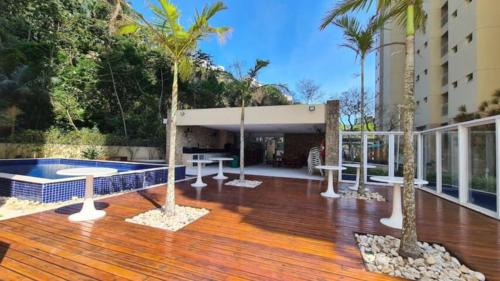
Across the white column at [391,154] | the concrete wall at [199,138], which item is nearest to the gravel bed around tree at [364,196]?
the white column at [391,154]

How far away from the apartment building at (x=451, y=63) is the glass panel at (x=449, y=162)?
667 centimetres

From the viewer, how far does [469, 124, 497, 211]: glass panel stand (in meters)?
5.49

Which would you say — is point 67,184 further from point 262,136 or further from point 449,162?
point 262,136

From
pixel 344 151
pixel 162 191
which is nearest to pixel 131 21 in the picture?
pixel 162 191

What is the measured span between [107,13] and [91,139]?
10.1 meters

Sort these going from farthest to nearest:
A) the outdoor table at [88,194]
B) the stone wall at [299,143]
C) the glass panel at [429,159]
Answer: the stone wall at [299,143] → the glass panel at [429,159] → the outdoor table at [88,194]

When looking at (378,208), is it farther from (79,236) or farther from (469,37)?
(469,37)

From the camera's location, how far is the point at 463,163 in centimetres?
593

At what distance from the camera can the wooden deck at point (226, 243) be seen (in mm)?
2568

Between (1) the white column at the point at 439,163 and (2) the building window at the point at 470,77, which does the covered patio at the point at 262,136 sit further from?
(2) the building window at the point at 470,77

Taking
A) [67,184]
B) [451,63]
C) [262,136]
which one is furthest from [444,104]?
[67,184]

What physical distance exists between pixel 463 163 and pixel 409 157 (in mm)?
4458

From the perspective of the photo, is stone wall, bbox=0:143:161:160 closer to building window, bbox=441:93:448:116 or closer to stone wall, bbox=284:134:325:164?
stone wall, bbox=284:134:325:164

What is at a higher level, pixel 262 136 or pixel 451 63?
pixel 451 63
